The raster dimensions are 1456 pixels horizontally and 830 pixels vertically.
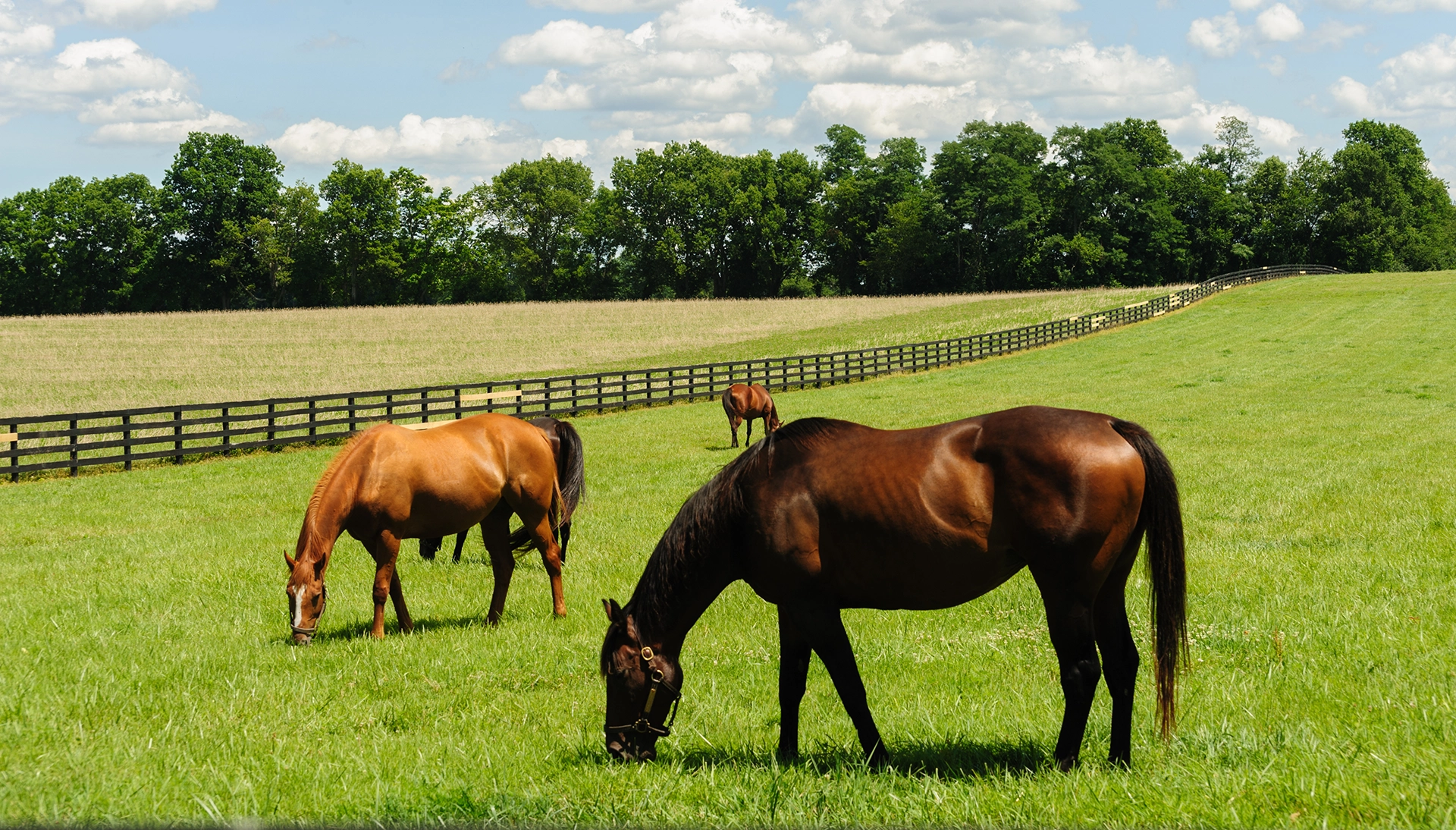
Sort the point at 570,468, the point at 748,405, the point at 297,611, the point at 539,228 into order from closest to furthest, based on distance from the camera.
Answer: the point at 297,611 → the point at 570,468 → the point at 748,405 → the point at 539,228

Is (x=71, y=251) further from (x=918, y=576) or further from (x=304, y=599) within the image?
(x=918, y=576)

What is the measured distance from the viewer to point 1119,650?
4609 mm

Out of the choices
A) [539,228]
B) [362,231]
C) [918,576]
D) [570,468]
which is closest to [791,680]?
[918,576]

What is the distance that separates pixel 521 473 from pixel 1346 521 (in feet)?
28.3

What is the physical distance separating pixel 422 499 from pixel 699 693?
348cm

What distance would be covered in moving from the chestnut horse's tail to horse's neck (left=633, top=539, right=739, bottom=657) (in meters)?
1.94

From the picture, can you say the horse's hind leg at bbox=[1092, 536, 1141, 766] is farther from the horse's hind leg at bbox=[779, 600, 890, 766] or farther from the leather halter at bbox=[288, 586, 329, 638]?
the leather halter at bbox=[288, 586, 329, 638]

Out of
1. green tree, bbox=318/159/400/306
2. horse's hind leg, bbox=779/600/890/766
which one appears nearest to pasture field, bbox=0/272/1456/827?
horse's hind leg, bbox=779/600/890/766

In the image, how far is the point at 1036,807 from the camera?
13.0 ft

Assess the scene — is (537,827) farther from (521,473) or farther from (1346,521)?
(1346,521)

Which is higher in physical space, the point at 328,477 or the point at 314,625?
the point at 328,477

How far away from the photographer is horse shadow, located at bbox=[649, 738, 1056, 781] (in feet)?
14.9

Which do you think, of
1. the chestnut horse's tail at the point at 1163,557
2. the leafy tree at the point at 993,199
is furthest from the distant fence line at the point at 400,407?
the leafy tree at the point at 993,199

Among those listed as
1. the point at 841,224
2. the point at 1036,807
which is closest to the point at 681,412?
the point at 1036,807
